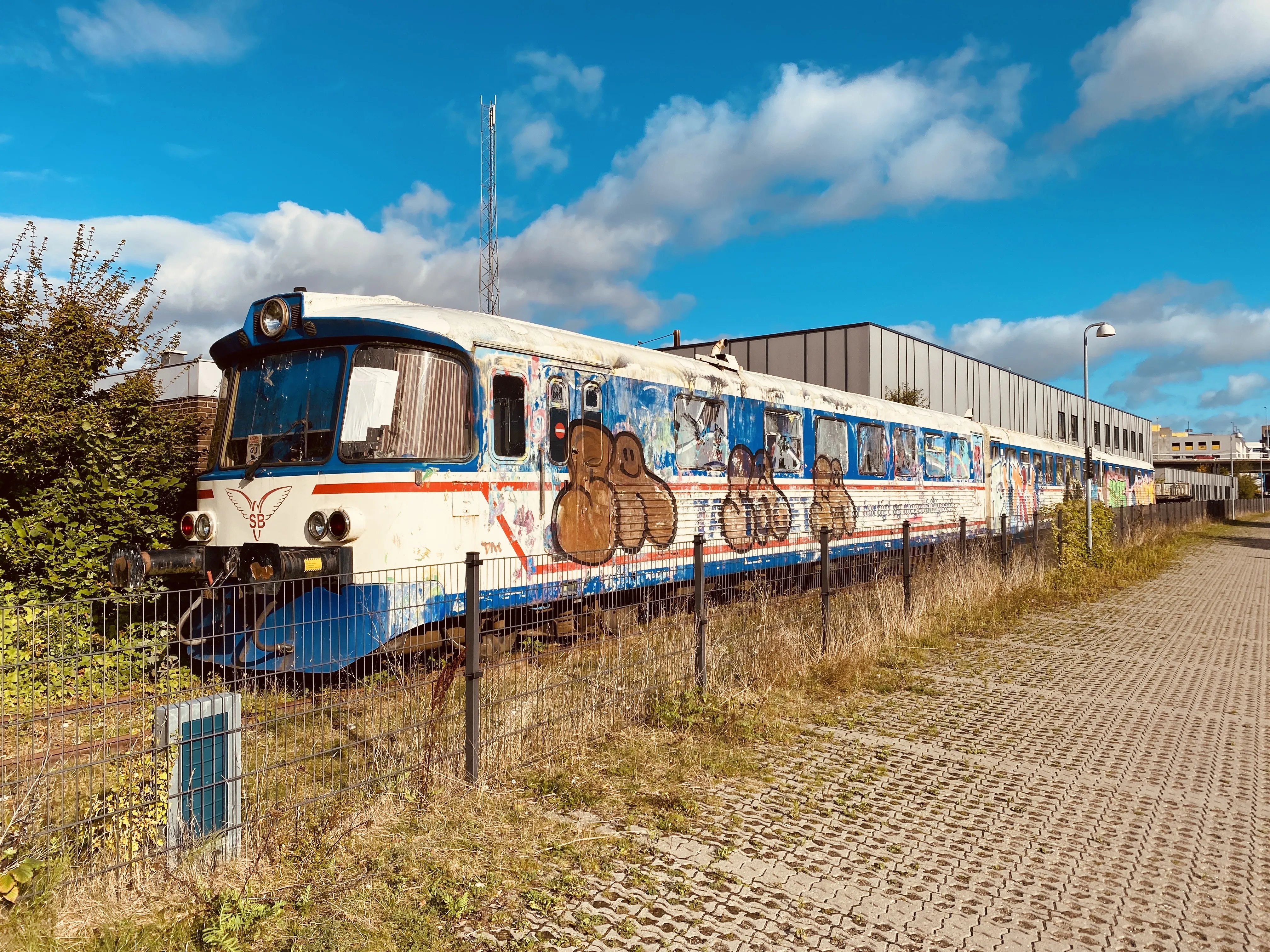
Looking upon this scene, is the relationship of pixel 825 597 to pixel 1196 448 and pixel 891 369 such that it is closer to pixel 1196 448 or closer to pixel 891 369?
pixel 891 369

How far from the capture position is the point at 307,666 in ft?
18.9

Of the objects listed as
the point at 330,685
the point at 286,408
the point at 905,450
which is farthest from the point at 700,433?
the point at 905,450

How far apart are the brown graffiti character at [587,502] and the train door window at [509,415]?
685 millimetres

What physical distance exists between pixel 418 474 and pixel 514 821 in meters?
3.11

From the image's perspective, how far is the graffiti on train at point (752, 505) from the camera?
10.3 m

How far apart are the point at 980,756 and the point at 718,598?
115 inches

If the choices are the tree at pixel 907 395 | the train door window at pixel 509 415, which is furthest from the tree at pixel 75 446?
the tree at pixel 907 395

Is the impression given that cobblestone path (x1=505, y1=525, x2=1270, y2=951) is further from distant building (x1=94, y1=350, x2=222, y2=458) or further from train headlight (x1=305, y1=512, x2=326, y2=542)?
distant building (x1=94, y1=350, x2=222, y2=458)

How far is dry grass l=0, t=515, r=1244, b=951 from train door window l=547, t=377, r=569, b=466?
6.72ft

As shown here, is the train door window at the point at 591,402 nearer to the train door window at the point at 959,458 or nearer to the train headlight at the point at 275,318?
the train headlight at the point at 275,318

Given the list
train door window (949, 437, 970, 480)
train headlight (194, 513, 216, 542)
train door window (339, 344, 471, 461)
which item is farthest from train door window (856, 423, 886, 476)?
train headlight (194, 513, 216, 542)

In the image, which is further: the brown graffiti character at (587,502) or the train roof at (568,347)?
the brown graffiti character at (587,502)

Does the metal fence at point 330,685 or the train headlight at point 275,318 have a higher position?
the train headlight at point 275,318

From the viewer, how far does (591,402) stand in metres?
8.25
